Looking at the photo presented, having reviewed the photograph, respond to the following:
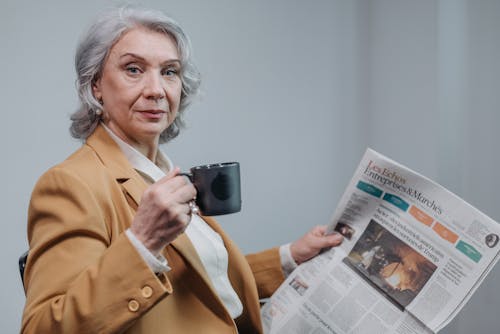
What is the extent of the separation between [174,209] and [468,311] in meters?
1.34

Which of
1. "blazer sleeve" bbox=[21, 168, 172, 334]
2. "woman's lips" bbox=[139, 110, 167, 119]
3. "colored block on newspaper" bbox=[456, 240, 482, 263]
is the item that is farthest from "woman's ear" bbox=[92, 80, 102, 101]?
"colored block on newspaper" bbox=[456, 240, 482, 263]

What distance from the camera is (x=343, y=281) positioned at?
4.17 ft

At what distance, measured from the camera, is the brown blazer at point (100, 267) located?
0.84 meters

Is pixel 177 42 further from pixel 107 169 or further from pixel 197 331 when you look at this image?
pixel 197 331

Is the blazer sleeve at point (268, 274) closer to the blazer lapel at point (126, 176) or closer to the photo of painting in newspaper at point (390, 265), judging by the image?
the photo of painting in newspaper at point (390, 265)

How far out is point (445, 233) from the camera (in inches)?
45.0

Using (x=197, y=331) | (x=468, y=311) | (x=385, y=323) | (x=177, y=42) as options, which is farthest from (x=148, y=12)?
(x=468, y=311)

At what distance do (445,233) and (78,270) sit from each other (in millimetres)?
696

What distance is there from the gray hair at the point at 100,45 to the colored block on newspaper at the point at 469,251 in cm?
67

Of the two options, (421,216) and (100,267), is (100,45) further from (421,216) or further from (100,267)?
(421,216)

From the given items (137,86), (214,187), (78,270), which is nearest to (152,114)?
(137,86)

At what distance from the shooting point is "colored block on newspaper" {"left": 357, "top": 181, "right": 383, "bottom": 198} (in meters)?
1.25

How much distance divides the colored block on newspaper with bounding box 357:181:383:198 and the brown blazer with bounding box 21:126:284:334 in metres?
0.40

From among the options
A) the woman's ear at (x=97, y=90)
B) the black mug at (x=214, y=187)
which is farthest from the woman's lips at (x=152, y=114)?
the black mug at (x=214, y=187)
